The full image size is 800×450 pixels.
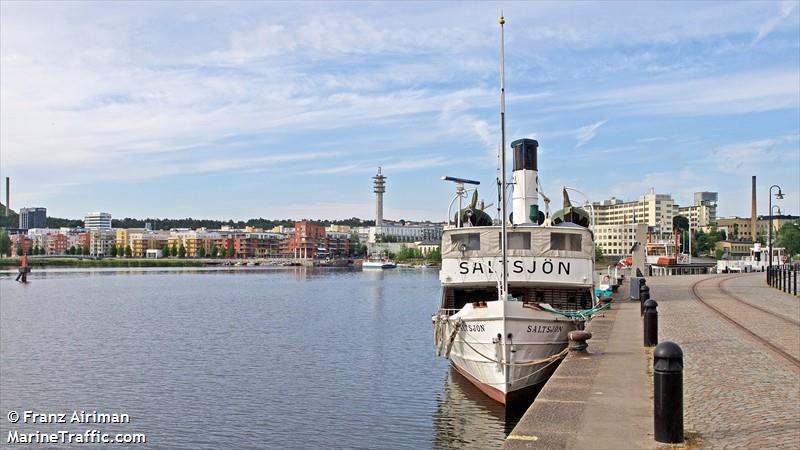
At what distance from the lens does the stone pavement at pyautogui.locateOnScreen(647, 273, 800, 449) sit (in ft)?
34.0

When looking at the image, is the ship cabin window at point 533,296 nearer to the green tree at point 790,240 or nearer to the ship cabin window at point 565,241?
the ship cabin window at point 565,241

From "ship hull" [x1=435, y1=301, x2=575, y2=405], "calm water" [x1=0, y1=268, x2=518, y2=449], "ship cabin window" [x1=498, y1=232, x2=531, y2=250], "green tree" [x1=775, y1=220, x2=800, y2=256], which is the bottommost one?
"calm water" [x1=0, y1=268, x2=518, y2=449]

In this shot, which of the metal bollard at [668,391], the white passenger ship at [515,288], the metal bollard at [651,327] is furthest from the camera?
the white passenger ship at [515,288]

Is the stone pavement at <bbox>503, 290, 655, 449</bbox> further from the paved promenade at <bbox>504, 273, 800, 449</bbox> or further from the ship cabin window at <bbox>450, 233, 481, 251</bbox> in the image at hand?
the ship cabin window at <bbox>450, 233, 481, 251</bbox>

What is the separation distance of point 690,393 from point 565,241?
1213 centimetres

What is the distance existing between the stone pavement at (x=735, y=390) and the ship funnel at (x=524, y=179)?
8252 millimetres

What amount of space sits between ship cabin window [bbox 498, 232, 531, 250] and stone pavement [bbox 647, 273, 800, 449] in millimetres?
5005

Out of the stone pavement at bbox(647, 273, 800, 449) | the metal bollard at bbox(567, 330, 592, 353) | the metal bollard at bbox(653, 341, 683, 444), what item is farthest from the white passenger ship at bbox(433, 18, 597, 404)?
the metal bollard at bbox(653, 341, 683, 444)

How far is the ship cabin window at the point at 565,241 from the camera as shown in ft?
82.3

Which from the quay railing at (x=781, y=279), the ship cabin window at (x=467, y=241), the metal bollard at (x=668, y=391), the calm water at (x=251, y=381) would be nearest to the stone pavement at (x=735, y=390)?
the metal bollard at (x=668, y=391)

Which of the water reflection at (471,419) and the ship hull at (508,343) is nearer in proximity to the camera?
the water reflection at (471,419)

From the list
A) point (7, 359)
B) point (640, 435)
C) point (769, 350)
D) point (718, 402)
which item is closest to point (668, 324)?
point (769, 350)

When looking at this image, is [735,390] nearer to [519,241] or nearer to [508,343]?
[508,343]

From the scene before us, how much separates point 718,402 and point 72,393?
22.4 meters
